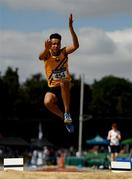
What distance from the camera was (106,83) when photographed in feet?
384

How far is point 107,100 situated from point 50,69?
90741mm

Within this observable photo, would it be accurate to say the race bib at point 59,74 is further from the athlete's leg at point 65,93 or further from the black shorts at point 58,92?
the black shorts at point 58,92

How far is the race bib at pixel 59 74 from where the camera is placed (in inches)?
661

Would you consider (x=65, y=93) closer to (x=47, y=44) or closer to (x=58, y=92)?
(x=58, y=92)

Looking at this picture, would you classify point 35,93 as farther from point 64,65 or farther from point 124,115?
point 64,65

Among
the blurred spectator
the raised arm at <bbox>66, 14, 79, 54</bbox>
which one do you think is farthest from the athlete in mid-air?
the blurred spectator

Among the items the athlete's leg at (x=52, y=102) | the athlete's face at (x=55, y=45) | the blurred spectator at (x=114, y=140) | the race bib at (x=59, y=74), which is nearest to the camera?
the athlete's leg at (x=52, y=102)

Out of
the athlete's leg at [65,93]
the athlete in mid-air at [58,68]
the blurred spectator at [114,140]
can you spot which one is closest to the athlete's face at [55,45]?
the athlete in mid-air at [58,68]

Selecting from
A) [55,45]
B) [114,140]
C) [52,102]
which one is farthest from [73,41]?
[114,140]

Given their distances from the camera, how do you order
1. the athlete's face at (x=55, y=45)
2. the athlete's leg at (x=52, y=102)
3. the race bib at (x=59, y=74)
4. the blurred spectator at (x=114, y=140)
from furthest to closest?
the blurred spectator at (x=114, y=140) → the race bib at (x=59, y=74) → the athlete's face at (x=55, y=45) → the athlete's leg at (x=52, y=102)

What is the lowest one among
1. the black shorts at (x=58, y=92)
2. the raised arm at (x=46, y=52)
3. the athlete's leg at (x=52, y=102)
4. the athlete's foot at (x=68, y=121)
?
the athlete's foot at (x=68, y=121)

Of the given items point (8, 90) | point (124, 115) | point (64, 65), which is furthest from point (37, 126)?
point (64, 65)

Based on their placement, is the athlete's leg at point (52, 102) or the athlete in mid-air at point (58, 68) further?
the athlete in mid-air at point (58, 68)

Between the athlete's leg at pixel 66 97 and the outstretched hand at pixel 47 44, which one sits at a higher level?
the outstretched hand at pixel 47 44
